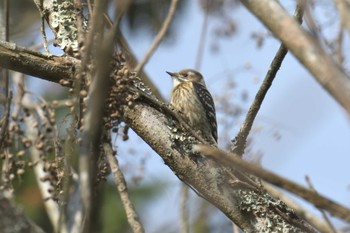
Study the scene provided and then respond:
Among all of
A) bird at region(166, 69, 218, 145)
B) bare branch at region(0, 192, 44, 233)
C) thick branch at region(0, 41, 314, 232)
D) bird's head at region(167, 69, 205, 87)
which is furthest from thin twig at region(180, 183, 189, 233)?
bird's head at region(167, 69, 205, 87)

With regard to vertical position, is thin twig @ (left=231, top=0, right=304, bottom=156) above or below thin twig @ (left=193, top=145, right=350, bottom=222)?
above

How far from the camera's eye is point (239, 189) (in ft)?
11.6

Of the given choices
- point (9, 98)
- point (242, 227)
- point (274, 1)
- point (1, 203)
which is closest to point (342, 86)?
point (274, 1)

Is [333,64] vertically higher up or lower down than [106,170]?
lower down

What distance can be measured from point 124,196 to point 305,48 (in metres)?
2.43

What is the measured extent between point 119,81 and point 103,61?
67.0 inches

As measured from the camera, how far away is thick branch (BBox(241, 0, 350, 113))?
1.81 m

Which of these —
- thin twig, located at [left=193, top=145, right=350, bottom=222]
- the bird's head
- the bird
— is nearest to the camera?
thin twig, located at [left=193, top=145, right=350, bottom=222]

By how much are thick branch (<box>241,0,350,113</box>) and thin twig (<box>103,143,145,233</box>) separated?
2085mm

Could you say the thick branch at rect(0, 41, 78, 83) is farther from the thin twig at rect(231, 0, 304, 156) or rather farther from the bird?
the bird

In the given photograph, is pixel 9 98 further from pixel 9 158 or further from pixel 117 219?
pixel 117 219

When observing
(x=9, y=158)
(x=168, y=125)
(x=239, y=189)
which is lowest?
(x=239, y=189)

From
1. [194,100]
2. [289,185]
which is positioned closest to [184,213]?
[194,100]

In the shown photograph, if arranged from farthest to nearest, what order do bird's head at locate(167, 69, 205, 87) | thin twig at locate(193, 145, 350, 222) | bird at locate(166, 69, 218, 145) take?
bird's head at locate(167, 69, 205, 87) < bird at locate(166, 69, 218, 145) < thin twig at locate(193, 145, 350, 222)
